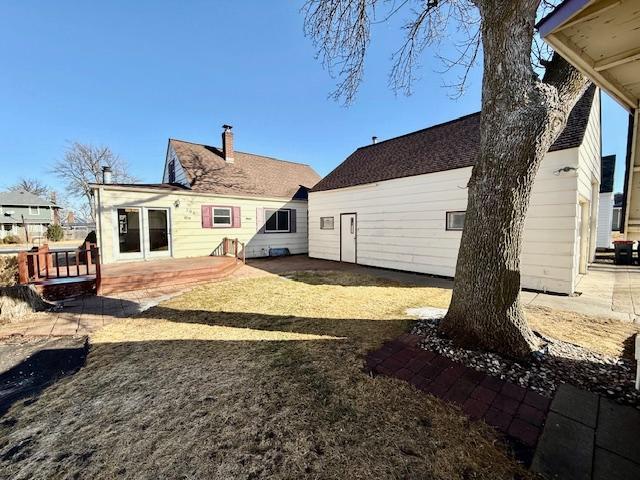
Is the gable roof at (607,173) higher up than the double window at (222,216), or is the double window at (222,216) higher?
the gable roof at (607,173)

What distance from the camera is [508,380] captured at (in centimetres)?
Result: 261

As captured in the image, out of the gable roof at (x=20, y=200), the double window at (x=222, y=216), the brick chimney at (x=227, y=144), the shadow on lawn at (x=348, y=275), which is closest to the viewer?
the shadow on lawn at (x=348, y=275)

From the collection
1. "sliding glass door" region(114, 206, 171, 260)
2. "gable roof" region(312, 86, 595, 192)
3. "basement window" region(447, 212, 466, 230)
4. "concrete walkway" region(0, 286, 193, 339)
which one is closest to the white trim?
"sliding glass door" region(114, 206, 171, 260)

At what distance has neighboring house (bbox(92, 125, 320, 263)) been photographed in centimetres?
916

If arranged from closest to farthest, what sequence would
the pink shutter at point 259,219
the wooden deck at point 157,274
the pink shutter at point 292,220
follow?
the wooden deck at point 157,274
the pink shutter at point 259,219
the pink shutter at point 292,220

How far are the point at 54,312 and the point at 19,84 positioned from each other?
44.8 ft

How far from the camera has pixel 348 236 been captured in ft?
36.3

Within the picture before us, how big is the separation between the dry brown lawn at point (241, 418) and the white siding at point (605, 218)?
16.6 m

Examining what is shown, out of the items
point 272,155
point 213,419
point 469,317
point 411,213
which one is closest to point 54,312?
point 213,419

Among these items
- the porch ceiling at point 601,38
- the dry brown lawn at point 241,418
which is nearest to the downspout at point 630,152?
the porch ceiling at point 601,38

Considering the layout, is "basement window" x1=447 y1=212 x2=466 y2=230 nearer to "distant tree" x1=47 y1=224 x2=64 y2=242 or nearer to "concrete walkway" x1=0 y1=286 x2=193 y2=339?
"concrete walkway" x1=0 y1=286 x2=193 y2=339

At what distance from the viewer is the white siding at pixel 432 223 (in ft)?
19.5

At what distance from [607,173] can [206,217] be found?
20.3 metres

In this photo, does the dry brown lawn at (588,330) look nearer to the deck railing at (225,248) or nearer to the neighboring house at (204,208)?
the deck railing at (225,248)
